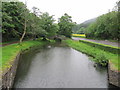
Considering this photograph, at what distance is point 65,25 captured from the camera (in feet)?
167

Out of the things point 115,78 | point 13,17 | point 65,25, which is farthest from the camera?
point 65,25

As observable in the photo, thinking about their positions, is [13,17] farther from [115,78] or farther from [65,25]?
[65,25]

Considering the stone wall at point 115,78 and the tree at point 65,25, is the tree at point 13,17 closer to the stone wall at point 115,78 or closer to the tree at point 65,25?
the stone wall at point 115,78

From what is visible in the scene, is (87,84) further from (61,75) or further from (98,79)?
(61,75)

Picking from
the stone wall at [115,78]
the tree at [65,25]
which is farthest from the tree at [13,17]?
the tree at [65,25]

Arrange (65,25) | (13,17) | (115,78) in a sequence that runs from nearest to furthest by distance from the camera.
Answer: (115,78), (13,17), (65,25)

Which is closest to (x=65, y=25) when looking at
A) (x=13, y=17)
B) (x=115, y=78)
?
(x=13, y=17)

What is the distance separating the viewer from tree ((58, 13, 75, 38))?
2031 inches

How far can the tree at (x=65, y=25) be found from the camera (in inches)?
2031

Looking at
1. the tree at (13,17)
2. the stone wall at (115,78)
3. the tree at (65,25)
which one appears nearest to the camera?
the stone wall at (115,78)

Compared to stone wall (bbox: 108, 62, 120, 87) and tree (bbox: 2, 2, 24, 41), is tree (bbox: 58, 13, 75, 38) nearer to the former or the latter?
tree (bbox: 2, 2, 24, 41)

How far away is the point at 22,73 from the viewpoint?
→ 1237 centimetres

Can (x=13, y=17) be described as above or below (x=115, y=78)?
above

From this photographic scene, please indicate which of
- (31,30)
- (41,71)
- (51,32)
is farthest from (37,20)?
(41,71)
